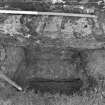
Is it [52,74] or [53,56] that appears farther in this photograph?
[52,74]

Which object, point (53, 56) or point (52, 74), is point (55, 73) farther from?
point (53, 56)

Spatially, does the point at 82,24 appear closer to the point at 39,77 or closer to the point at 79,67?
the point at 79,67

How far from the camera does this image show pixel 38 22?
2529 mm

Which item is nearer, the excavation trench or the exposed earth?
the exposed earth

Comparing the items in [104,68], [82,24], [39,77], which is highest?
[82,24]

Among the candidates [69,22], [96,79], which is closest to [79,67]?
[96,79]

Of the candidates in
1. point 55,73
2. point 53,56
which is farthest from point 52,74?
point 53,56

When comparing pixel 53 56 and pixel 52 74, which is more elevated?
pixel 53 56

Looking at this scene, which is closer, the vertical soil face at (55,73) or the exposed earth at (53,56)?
the exposed earth at (53,56)

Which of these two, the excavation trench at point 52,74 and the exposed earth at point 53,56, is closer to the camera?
the exposed earth at point 53,56

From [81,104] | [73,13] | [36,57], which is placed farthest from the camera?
[36,57]

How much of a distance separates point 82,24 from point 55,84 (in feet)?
4.49

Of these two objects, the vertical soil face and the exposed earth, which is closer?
the exposed earth

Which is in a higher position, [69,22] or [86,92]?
[69,22]
